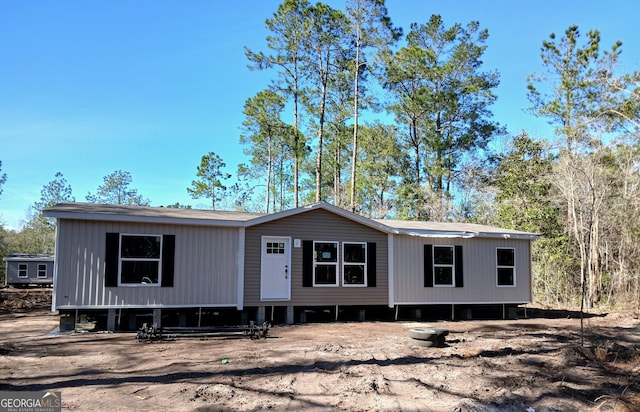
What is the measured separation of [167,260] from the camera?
35.5ft

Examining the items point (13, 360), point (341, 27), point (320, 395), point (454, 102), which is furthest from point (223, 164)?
point (320, 395)

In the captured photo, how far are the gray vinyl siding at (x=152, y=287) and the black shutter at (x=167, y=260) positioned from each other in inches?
4.1

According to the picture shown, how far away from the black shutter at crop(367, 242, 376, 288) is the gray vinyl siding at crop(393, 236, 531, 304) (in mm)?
670

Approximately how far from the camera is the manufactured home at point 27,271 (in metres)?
28.1

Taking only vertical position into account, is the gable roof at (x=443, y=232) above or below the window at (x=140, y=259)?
above

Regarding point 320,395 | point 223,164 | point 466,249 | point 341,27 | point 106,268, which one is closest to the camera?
point 320,395

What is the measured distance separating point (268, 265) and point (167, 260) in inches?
102

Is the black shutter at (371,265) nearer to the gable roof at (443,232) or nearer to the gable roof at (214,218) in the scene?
the gable roof at (214,218)

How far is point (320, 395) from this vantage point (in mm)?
5383

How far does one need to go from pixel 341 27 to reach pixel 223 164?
15976 millimetres

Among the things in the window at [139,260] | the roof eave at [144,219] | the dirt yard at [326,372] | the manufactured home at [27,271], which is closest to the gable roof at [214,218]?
the roof eave at [144,219]

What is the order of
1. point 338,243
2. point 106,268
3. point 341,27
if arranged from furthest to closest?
point 341,27
point 338,243
point 106,268

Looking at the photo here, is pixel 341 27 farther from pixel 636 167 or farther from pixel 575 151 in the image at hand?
pixel 636 167

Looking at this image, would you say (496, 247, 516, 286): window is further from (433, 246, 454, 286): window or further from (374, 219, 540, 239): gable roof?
(433, 246, 454, 286): window
